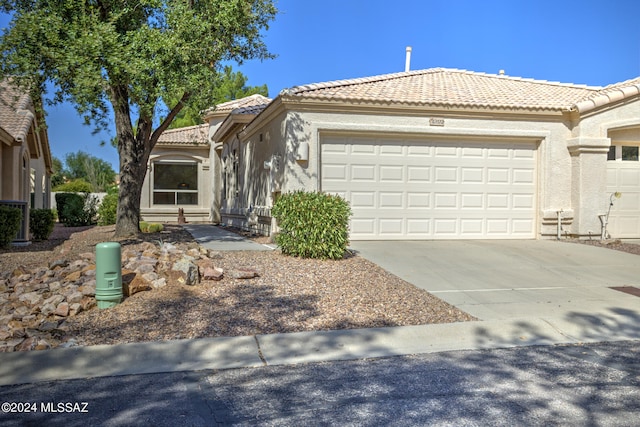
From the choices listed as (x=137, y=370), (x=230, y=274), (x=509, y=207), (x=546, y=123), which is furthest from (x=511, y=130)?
(x=137, y=370)

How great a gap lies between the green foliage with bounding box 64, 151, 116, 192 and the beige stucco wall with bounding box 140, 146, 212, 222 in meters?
22.0

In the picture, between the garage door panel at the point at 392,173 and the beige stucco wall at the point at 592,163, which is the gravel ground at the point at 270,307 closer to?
the garage door panel at the point at 392,173

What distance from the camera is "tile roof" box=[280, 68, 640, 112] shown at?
42.7 ft

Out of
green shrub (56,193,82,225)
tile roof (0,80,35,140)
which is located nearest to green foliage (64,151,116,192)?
green shrub (56,193,82,225)

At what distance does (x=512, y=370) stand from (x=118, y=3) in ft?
35.9

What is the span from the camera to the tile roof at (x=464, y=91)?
42.7ft

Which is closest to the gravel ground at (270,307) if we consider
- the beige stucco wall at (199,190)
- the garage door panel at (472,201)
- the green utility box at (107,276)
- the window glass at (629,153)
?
the green utility box at (107,276)

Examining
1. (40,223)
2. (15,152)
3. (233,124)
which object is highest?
(233,124)

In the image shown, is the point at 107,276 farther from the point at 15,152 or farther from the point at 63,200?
the point at 63,200

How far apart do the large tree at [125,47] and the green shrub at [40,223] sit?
358 cm

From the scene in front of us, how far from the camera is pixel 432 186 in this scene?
44.0 feet

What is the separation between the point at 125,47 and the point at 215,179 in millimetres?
13842

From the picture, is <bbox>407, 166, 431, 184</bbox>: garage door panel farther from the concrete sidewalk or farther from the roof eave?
the concrete sidewalk

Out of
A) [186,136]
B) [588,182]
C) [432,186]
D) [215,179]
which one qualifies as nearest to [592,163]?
[588,182]
